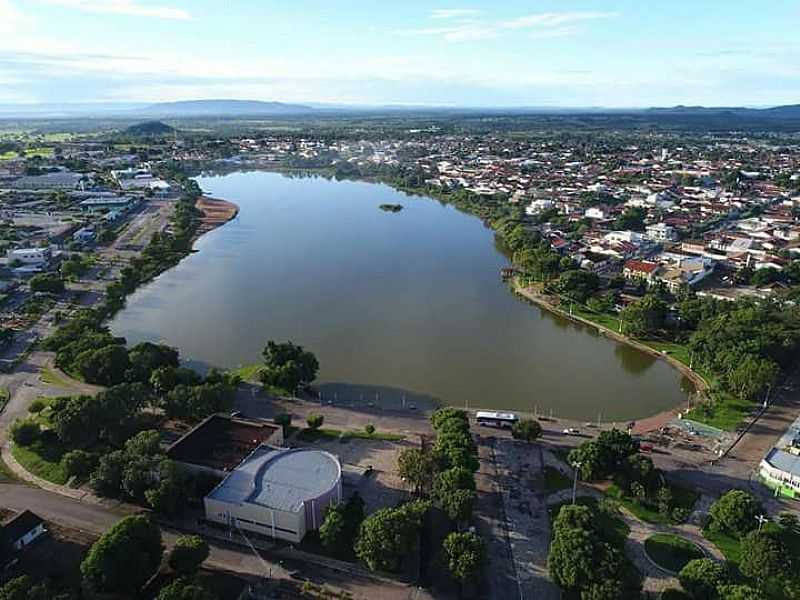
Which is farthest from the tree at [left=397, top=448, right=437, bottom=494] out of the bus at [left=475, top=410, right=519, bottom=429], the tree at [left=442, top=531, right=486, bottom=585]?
the bus at [left=475, top=410, right=519, bottom=429]

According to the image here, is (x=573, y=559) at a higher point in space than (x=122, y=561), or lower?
higher

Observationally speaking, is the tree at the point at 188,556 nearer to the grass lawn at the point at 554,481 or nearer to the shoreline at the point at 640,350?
the grass lawn at the point at 554,481

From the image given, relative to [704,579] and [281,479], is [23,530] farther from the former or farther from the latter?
[704,579]

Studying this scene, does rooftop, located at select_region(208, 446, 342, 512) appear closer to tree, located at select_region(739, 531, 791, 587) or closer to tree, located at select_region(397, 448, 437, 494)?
tree, located at select_region(397, 448, 437, 494)

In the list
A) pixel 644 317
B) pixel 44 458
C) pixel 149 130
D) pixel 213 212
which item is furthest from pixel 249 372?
pixel 149 130

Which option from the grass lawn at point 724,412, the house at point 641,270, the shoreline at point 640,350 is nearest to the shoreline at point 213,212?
the shoreline at point 640,350

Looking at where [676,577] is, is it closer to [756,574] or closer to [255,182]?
[756,574]
